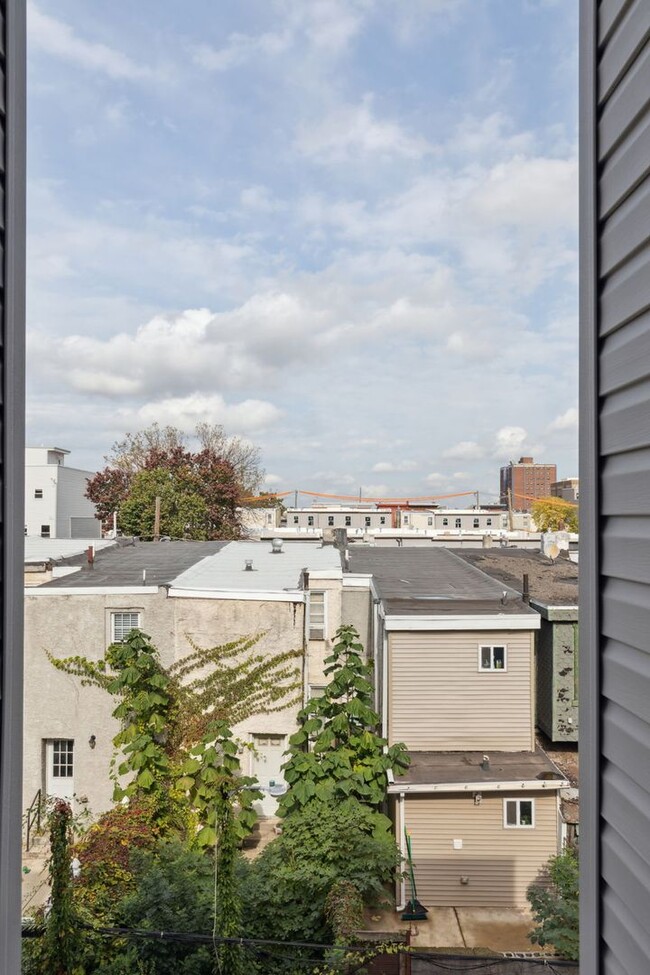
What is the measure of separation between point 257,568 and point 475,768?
443 centimetres

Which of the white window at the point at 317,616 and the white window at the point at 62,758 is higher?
the white window at the point at 317,616

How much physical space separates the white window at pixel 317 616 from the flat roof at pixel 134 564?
1845mm

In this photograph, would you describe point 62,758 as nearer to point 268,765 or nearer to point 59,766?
point 59,766

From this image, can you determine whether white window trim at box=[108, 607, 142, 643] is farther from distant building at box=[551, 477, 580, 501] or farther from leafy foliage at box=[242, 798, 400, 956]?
distant building at box=[551, 477, 580, 501]

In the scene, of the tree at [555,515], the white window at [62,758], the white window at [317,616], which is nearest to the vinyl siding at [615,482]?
the white window at [317,616]

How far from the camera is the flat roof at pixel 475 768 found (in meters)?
5.60

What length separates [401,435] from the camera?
11.3 m

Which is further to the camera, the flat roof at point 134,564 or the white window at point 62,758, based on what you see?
the flat roof at point 134,564

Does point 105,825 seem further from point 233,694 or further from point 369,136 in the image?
point 369,136

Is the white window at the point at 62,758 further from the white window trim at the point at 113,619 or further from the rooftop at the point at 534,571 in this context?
the rooftop at the point at 534,571

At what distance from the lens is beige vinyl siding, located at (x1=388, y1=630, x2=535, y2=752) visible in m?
6.14

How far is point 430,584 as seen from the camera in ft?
27.2

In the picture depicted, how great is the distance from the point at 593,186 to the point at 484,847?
6.18 metres

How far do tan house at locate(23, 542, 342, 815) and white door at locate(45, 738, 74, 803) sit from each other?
0.03 feet
